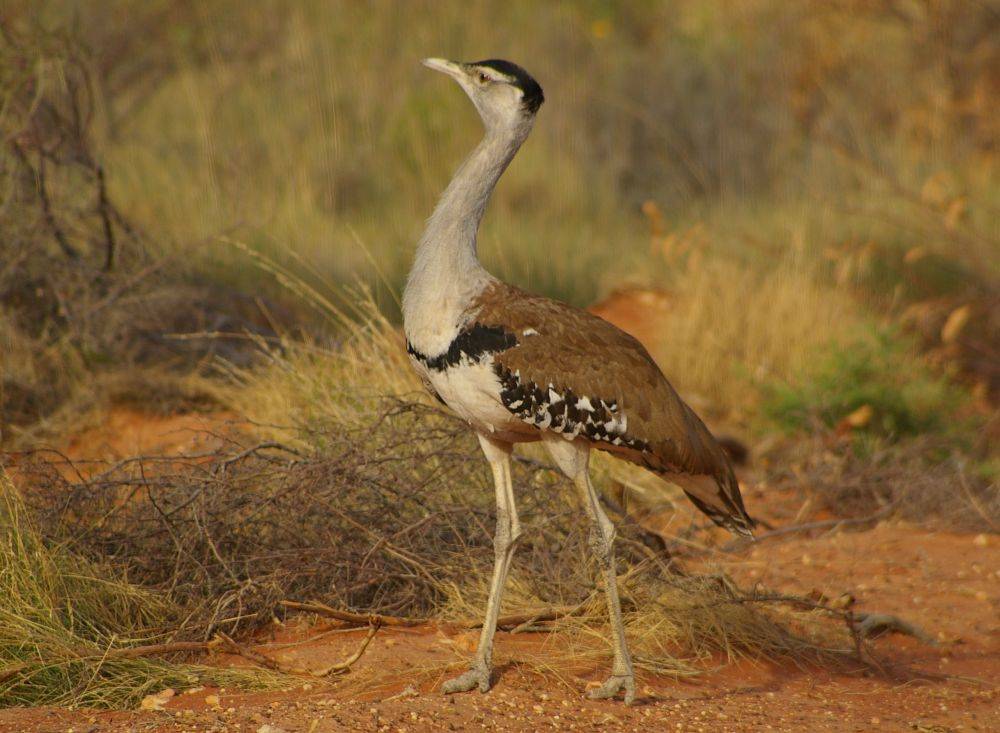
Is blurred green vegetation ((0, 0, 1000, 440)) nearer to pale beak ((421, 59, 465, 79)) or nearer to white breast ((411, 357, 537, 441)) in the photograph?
pale beak ((421, 59, 465, 79))

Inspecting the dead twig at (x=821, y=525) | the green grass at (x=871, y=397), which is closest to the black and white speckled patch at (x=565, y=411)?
the dead twig at (x=821, y=525)

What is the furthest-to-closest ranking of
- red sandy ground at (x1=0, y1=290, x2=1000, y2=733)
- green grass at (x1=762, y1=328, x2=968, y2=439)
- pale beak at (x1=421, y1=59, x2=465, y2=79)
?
green grass at (x1=762, y1=328, x2=968, y2=439), pale beak at (x1=421, y1=59, x2=465, y2=79), red sandy ground at (x1=0, y1=290, x2=1000, y2=733)

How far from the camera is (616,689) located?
3.62 metres

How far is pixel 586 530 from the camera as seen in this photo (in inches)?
176

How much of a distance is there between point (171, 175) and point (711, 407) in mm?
4778

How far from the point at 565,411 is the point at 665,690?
36.7 inches

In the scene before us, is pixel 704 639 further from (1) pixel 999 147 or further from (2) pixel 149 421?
(1) pixel 999 147

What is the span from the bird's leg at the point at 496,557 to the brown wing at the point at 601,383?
31cm

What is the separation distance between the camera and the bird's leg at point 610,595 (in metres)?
3.61

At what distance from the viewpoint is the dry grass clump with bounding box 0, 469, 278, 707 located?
3.55 metres

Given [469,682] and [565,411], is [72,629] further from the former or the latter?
[565,411]

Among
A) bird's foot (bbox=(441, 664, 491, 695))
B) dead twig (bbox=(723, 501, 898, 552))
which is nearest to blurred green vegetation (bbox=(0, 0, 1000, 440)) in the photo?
dead twig (bbox=(723, 501, 898, 552))

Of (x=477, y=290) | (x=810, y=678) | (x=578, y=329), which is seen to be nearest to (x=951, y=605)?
(x=810, y=678)

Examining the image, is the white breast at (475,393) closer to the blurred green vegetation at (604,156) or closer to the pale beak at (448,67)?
the pale beak at (448,67)
